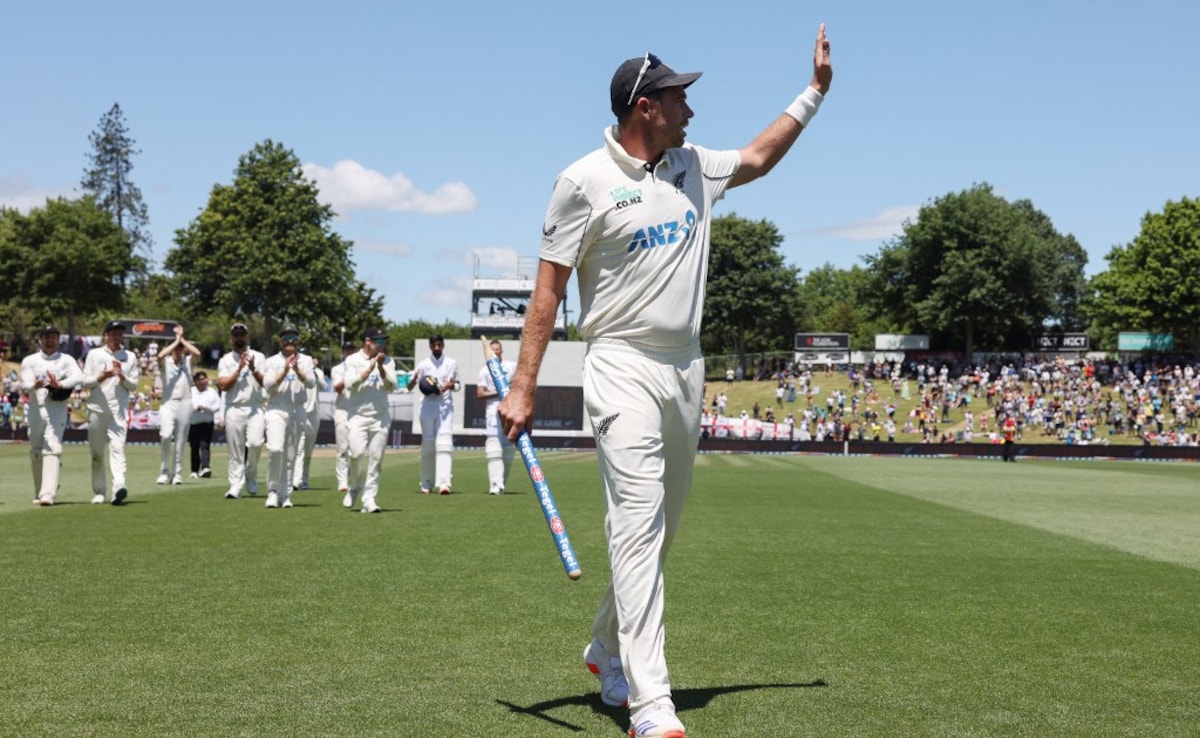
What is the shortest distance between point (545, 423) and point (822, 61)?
1760 inches

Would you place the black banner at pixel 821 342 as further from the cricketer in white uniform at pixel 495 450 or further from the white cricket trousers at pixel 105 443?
the white cricket trousers at pixel 105 443

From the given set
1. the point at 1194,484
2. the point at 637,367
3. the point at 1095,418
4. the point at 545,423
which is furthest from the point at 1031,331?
the point at 637,367

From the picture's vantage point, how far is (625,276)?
5039 millimetres

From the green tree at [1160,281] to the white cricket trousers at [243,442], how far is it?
74.9 metres

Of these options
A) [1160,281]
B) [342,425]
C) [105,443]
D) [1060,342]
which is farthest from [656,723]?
[1060,342]

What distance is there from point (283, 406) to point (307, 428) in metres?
2.41

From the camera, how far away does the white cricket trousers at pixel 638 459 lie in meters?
4.84

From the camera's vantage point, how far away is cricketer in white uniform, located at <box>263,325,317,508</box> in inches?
642

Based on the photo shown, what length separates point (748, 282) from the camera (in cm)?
10319

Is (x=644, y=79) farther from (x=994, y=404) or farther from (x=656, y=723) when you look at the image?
(x=994, y=404)

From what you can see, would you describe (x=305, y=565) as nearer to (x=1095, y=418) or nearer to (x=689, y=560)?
(x=689, y=560)

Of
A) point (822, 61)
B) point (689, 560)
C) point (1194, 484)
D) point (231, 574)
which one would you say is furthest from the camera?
point (1194, 484)

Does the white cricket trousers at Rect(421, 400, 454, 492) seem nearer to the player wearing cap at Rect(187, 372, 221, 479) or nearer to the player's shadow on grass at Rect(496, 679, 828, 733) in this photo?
the player wearing cap at Rect(187, 372, 221, 479)

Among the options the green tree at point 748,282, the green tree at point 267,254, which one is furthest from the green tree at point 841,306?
the green tree at point 267,254
